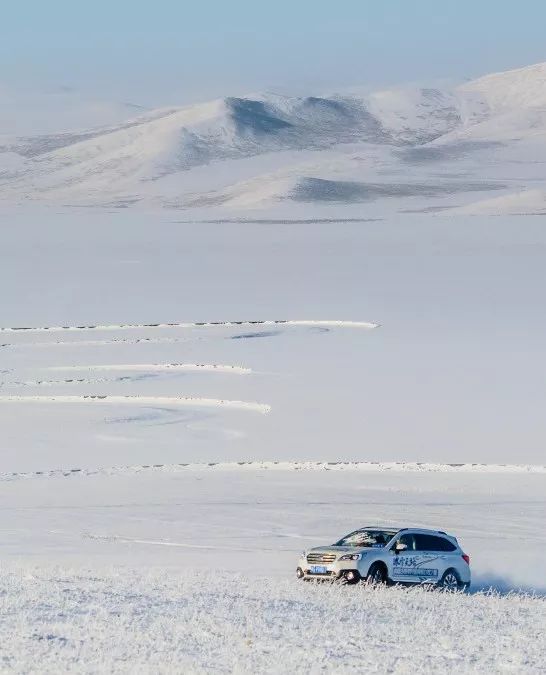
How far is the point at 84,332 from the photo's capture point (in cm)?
9769

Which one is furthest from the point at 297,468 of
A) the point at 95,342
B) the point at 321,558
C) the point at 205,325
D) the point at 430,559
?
the point at 205,325

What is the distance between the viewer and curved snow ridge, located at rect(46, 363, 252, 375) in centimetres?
7494

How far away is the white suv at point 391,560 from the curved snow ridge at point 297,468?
61.8 feet

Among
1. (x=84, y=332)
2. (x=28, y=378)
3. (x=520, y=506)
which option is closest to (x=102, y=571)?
(x=520, y=506)

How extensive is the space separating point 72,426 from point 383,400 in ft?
53.2

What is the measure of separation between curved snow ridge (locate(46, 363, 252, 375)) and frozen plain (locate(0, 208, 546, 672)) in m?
0.27

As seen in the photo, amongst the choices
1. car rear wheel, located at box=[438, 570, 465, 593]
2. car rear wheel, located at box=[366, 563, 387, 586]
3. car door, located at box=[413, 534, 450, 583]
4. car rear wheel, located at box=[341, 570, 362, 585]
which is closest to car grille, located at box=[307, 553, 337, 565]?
car rear wheel, located at box=[341, 570, 362, 585]

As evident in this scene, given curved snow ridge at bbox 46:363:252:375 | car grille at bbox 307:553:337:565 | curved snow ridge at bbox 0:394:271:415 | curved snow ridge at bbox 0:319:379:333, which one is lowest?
car grille at bbox 307:553:337:565

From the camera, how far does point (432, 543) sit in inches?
1015

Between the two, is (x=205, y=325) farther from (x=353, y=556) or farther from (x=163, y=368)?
(x=353, y=556)

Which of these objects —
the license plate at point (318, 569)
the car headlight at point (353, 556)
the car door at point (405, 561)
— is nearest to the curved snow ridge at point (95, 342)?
the car door at point (405, 561)

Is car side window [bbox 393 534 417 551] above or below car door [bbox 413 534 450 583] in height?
above

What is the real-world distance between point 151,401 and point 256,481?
21904mm

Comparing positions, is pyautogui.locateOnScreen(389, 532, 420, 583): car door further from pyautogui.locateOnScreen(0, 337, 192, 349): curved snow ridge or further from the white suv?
pyautogui.locateOnScreen(0, 337, 192, 349): curved snow ridge
